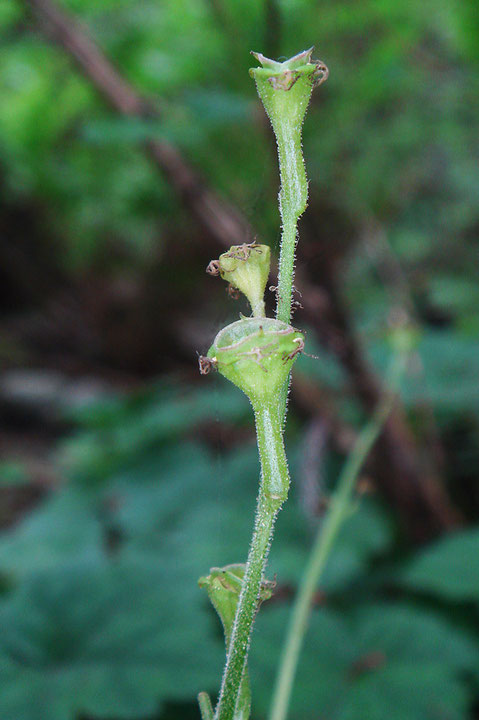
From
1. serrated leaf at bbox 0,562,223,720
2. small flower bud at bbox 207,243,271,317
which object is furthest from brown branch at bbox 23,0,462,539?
small flower bud at bbox 207,243,271,317

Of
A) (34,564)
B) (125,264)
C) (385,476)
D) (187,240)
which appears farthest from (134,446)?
(125,264)

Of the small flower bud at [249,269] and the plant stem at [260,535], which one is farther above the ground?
the small flower bud at [249,269]

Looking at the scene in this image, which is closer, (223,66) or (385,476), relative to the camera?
(385,476)

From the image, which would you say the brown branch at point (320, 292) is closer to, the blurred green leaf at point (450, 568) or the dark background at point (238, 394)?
the dark background at point (238, 394)

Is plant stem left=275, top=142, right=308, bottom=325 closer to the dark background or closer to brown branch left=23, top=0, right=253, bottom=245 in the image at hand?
the dark background

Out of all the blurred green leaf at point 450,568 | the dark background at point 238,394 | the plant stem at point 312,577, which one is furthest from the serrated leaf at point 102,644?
the blurred green leaf at point 450,568

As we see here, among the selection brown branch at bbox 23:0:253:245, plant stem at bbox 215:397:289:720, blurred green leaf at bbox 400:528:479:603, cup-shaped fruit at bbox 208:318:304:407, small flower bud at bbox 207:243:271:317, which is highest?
brown branch at bbox 23:0:253:245

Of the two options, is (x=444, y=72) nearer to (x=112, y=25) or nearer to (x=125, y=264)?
(x=112, y=25)
